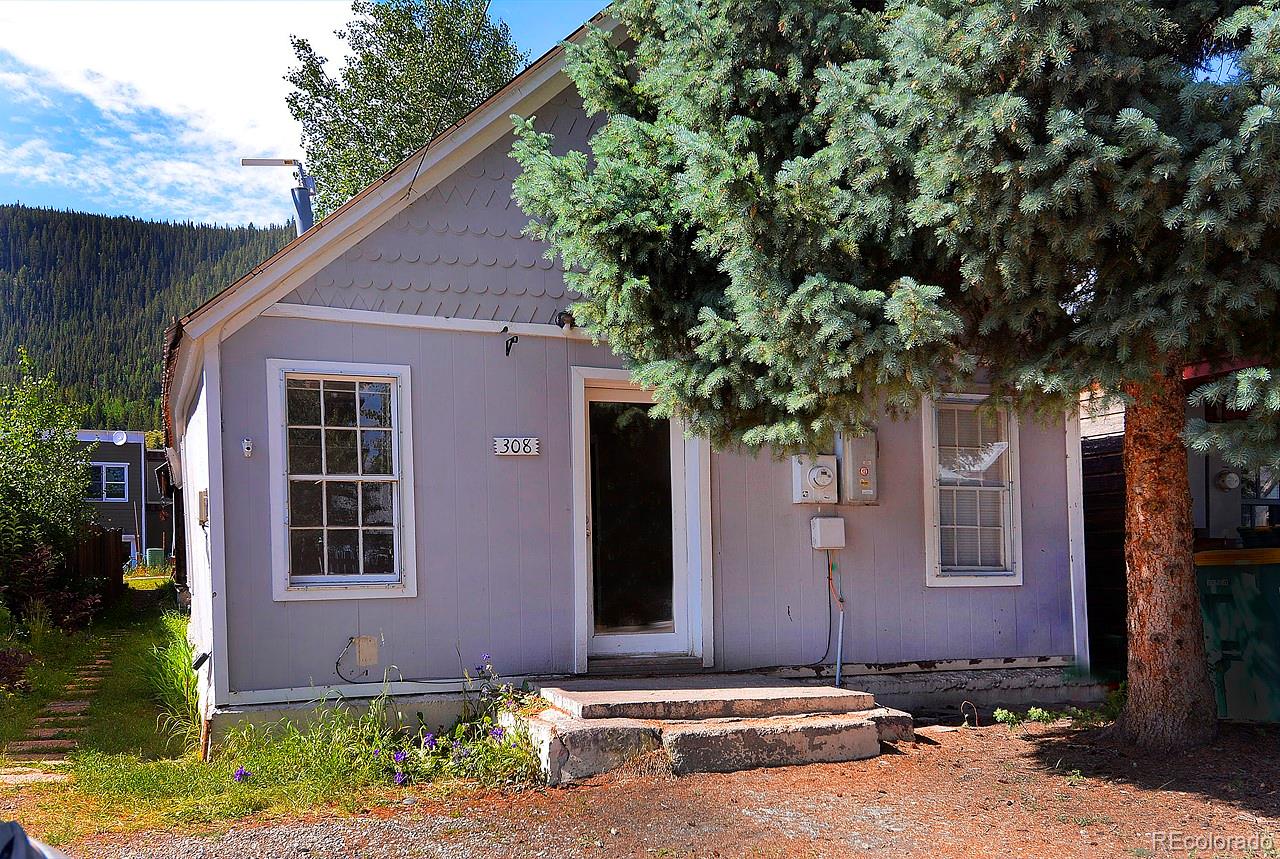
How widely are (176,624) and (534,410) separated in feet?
23.7

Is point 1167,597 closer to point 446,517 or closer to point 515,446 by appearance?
point 515,446

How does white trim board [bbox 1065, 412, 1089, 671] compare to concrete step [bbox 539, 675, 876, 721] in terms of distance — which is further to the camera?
white trim board [bbox 1065, 412, 1089, 671]

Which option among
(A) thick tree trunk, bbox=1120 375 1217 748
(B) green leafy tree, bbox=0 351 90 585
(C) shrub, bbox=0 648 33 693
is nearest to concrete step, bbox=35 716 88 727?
(C) shrub, bbox=0 648 33 693

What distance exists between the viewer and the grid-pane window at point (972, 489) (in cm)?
827

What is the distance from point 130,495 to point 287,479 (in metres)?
28.1

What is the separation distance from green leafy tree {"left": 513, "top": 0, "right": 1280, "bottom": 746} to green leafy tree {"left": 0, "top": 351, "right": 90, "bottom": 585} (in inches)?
417

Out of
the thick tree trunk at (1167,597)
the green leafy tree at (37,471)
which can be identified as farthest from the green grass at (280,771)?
the green leafy tree at (37,471)

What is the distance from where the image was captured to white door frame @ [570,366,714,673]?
7066mm

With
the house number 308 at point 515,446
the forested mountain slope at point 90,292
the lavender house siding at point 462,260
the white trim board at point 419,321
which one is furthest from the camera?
the forested mountain slope at point 90,292

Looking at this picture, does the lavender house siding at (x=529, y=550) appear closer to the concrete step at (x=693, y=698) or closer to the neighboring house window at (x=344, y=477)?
the neighboring house window at (x=344, y=477)

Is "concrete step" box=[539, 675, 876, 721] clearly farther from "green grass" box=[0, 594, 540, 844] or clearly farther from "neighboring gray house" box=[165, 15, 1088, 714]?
"neighboring gray house" box=[165, 15, 1088, 714]

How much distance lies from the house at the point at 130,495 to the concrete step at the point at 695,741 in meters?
27.6

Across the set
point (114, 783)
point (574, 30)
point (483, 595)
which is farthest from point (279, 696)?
point (574, 30)

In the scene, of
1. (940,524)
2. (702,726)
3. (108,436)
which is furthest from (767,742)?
(108,436)
